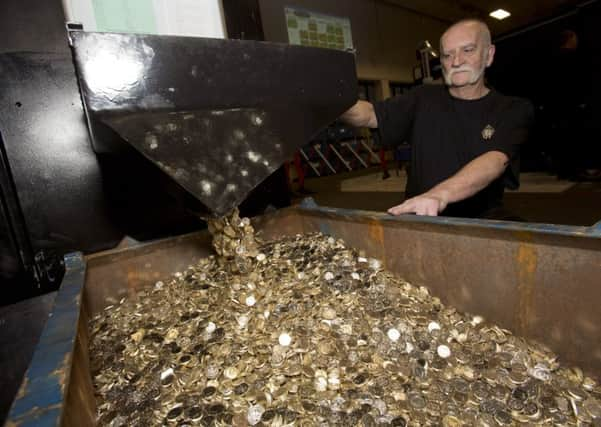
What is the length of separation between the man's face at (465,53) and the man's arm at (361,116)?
37cm

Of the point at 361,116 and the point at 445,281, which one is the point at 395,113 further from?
the point at 445,281

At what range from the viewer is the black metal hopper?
61 cm

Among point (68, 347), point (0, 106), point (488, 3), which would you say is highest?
point (488, 3)

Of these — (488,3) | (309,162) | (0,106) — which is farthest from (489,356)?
(488,3)

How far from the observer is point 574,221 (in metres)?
2.39

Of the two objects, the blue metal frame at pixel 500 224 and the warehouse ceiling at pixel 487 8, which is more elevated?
the warehouse ceiling at pixel 487 8

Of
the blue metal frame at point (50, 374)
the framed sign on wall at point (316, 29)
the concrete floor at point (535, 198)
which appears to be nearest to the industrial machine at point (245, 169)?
the blue metal frame at point (50, 374)

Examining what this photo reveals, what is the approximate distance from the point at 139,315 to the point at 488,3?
1074 cm

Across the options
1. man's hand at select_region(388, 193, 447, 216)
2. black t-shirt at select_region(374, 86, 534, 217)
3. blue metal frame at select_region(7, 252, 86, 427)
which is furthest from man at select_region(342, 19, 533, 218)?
blue metal frame at select_region(7, 252, 86, 427)

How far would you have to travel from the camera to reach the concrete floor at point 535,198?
259 centimetres

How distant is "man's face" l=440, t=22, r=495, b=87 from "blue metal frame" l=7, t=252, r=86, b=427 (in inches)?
63.4

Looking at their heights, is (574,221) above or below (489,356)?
below

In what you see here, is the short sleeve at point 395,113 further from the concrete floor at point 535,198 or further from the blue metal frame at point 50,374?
the concrete floor at point 535,198

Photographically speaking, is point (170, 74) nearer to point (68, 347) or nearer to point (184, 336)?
point (68, 347)
